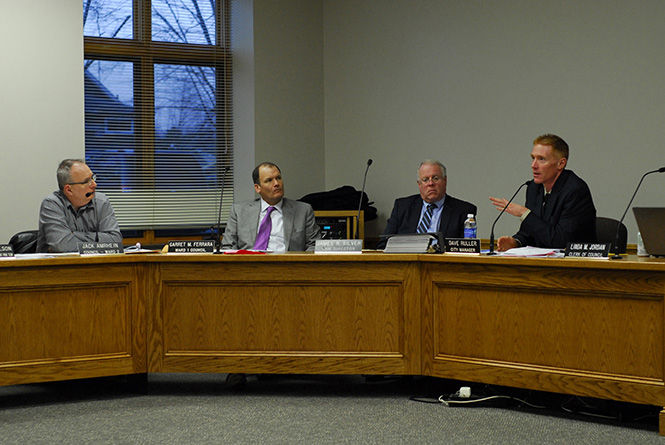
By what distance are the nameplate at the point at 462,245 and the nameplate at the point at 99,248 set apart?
162 cm

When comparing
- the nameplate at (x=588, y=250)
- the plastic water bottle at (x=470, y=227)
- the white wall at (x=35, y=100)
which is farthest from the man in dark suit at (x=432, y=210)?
the white wall at (x=35, y=100)

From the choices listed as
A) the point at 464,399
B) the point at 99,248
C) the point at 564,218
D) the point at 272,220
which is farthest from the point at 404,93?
the point at 464,399

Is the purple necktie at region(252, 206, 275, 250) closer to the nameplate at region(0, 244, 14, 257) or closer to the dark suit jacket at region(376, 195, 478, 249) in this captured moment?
the dark suit jacket at region(376, 195, 478, 249)

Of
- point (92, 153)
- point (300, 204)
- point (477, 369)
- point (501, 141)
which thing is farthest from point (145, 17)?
point (477, 369)

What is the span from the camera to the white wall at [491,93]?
4.82 metres

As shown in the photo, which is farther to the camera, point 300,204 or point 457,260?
point 300,204

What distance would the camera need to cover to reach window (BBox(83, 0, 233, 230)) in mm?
6312

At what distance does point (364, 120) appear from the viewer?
6512 mm

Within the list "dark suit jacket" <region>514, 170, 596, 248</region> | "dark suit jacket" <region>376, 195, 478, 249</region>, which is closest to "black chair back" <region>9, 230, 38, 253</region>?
"dark suit jacket" <region>376, 195, 478, 249</region>

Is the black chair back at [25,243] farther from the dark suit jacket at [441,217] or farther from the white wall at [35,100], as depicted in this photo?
the dark suit jacket at [441,217]

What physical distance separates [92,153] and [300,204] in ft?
6.79

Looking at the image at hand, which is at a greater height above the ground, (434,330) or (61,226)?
(61,226)

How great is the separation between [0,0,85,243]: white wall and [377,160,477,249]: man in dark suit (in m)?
2.33

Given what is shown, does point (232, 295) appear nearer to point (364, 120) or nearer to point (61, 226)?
point (61, 226)
